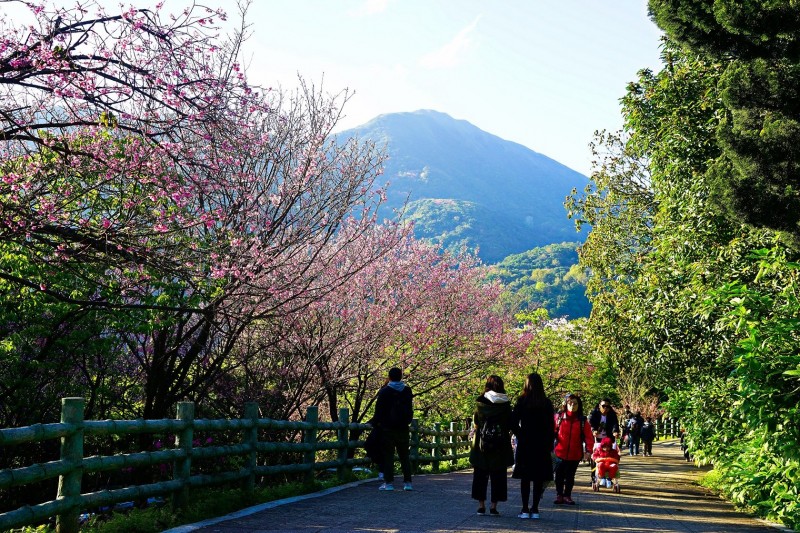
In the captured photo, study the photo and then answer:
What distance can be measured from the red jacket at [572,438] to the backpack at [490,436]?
2729 mm

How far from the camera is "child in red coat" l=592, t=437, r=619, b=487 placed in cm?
1572

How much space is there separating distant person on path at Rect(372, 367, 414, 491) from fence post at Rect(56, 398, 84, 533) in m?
6.40

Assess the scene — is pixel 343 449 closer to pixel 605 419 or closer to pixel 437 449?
pixel 605 419

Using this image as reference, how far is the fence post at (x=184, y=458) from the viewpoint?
9016 mm

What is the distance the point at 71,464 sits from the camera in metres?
7.01

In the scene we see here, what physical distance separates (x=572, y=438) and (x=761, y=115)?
5.54 meters

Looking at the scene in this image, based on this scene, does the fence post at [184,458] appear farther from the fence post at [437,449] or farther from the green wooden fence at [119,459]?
the fence post at [437,449]

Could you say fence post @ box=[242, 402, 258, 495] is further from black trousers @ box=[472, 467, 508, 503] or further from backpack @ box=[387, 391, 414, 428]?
black trousers @ box=[472, 467, 508, 503]

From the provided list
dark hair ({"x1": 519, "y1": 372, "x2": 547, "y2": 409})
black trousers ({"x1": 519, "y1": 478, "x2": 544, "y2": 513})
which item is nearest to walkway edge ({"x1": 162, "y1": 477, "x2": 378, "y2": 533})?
black trousers ({"x1": 519, "y1": 478, "x2": 544, "y2": 513})

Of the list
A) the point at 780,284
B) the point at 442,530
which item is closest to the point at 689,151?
the point at 780,284

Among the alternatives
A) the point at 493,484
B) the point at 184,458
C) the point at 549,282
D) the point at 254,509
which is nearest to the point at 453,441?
the point at 493,484

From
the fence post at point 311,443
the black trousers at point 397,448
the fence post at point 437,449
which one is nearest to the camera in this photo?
the fence post at point 311,443

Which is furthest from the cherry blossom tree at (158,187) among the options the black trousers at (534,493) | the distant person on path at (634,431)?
the distant person on path at (634,431)

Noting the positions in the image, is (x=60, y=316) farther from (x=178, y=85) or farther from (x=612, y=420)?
(x=612, y=420)
